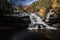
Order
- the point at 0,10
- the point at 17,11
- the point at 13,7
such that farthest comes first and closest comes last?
the point at 17,11 < the point at 13,7 < the point at 0,10

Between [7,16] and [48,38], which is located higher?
[7,16]

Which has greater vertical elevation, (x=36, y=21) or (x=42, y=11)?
(x=42, y=11)

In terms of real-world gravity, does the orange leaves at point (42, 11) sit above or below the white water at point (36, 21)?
above

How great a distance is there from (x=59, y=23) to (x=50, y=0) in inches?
94.7

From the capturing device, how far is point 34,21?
18.9 m

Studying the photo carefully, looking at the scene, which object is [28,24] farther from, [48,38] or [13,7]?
[48,38]

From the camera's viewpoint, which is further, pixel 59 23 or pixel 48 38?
pixel 59 23

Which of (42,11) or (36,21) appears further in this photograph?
(36,21)

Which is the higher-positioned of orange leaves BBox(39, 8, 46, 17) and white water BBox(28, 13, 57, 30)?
orange leaves BBox(39, 8, 46, 17)

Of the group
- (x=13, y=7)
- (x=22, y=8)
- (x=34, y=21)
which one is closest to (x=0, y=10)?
(x=13, y=7)

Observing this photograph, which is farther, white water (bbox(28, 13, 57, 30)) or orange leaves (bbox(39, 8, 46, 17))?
orange leaves (bbox(39, 8, 46, 17))

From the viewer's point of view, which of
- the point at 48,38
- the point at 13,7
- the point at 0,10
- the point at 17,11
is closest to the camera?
the point at 48,38

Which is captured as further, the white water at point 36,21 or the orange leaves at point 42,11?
the orange leaves at point 42,11

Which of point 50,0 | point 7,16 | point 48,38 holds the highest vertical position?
point 50,0
